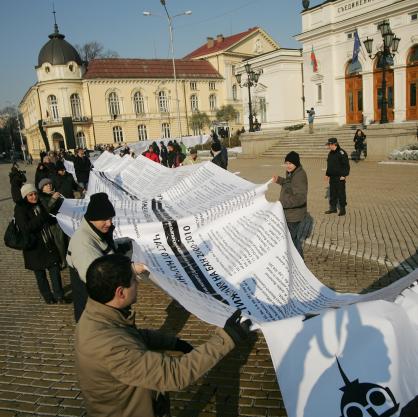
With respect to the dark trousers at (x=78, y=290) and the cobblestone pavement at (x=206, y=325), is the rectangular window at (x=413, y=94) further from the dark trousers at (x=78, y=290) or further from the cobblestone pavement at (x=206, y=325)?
the dark trousers at (x=78, y=290)

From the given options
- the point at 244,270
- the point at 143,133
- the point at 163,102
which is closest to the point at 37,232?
the point at 244,270

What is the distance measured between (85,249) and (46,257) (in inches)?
105

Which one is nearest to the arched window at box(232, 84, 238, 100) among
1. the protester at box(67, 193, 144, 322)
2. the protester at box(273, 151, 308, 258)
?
the protester at box(273, 151, 308, 258)

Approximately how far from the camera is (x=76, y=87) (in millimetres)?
65000

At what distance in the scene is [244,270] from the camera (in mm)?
3865

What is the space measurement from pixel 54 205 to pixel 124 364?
4702 mm

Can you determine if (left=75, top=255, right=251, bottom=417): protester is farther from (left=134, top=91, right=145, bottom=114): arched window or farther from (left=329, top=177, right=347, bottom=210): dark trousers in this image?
(left=134, top=91, right=145, bottom=114): arched window

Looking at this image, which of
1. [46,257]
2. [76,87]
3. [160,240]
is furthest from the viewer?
[76,87]

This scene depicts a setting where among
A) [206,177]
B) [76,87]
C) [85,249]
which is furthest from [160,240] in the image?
[76,87]

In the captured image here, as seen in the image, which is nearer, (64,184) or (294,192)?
(294,192)

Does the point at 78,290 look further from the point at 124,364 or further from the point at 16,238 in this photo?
the point at 124,364

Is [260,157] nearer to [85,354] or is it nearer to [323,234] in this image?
[323,234]

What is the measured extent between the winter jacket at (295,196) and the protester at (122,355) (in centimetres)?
426

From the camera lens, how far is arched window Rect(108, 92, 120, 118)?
66.8 metres
